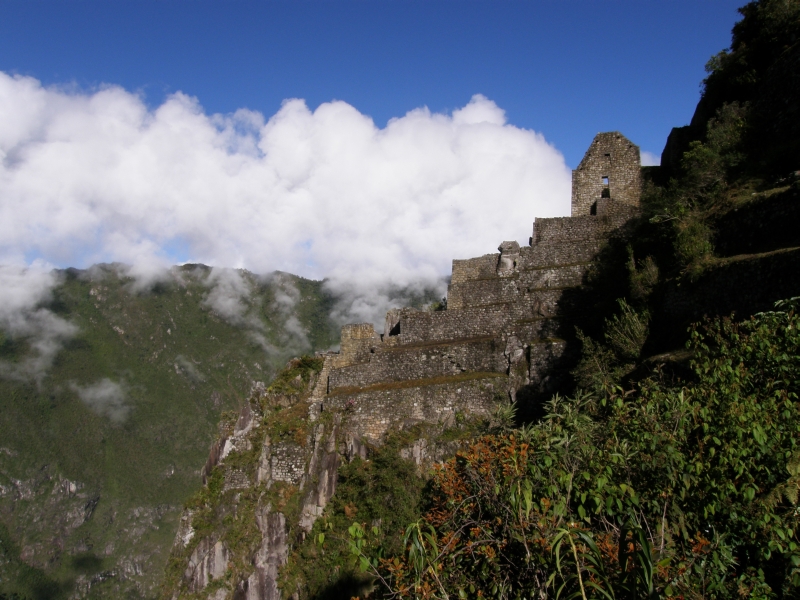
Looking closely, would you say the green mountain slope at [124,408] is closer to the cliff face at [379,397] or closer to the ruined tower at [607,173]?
the cliff face at [379,397]

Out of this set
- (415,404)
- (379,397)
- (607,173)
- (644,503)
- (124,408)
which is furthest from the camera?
(124,408)

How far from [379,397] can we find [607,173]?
46.7ft

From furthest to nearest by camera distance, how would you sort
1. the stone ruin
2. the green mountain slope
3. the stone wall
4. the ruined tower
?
the green mountain slope, the ruined tower, the stone ruin, the stone wall

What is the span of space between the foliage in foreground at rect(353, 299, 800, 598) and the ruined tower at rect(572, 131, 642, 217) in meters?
17.2

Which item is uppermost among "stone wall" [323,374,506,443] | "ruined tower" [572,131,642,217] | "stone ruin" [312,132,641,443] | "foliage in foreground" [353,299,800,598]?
"ruined tower" [572,131,642,217]

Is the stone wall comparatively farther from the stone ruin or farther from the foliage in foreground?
the foliage in foreground

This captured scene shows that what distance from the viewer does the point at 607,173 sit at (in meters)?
24.3

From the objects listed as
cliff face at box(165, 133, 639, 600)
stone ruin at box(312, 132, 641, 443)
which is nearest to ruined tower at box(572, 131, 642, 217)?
stone ruin at box(312, 132, 641, 443)

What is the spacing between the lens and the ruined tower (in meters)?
24.1

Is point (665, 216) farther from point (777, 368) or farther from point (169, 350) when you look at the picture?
point (169, 350)

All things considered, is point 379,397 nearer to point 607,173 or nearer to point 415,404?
point 415,404

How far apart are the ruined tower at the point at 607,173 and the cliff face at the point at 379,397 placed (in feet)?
5.27

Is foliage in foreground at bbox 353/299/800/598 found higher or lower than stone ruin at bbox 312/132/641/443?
lower

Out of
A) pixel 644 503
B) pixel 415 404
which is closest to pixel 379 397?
pixel 415 404
